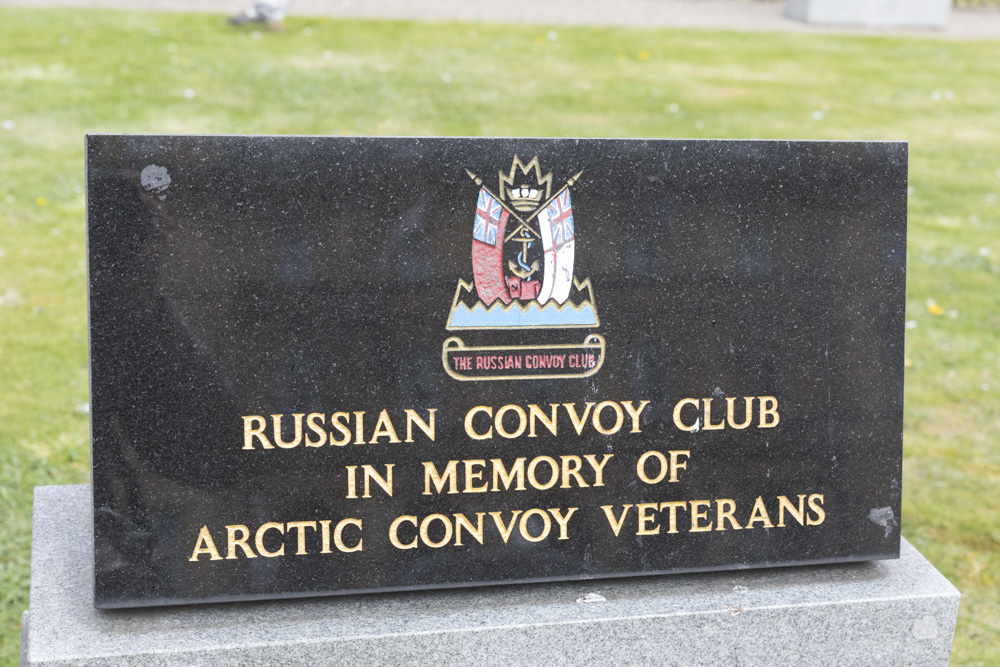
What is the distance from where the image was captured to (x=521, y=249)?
236cm

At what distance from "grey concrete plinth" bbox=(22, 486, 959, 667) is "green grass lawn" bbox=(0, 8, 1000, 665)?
77cm

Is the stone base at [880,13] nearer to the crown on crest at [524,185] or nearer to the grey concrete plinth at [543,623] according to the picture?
the grey concrete plinth at [543,623]

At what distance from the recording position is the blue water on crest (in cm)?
235

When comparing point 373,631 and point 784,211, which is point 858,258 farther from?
point 373,631

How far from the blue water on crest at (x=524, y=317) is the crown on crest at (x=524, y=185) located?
0.73 ft

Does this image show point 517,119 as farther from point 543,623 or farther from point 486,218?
point 543,623

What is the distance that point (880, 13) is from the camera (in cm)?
1258

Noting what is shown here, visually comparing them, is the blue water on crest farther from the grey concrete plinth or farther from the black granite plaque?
the grey concrete plinth

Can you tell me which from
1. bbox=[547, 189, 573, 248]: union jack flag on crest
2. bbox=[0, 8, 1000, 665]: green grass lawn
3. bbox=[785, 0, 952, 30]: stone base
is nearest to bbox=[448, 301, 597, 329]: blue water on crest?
bbox=[547, 189, 573, 248]: union jack flag on crest

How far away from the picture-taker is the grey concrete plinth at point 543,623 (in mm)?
2227

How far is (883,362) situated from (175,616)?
1.70 metres

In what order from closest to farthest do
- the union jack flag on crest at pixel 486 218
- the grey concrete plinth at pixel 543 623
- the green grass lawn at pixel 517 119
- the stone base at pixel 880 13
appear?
the grey concrete plinth at pixel 543 623, the union jack flag on crest at pixel 486 218, the green grass lawn at pixel 517 119, the stone base at pixel 880 13

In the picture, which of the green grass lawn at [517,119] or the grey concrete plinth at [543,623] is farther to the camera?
the green grass lawn at [517,119]

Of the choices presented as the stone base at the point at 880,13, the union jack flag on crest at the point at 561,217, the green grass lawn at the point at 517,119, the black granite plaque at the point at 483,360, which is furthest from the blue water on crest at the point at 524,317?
the stone base at the point at 880,13
